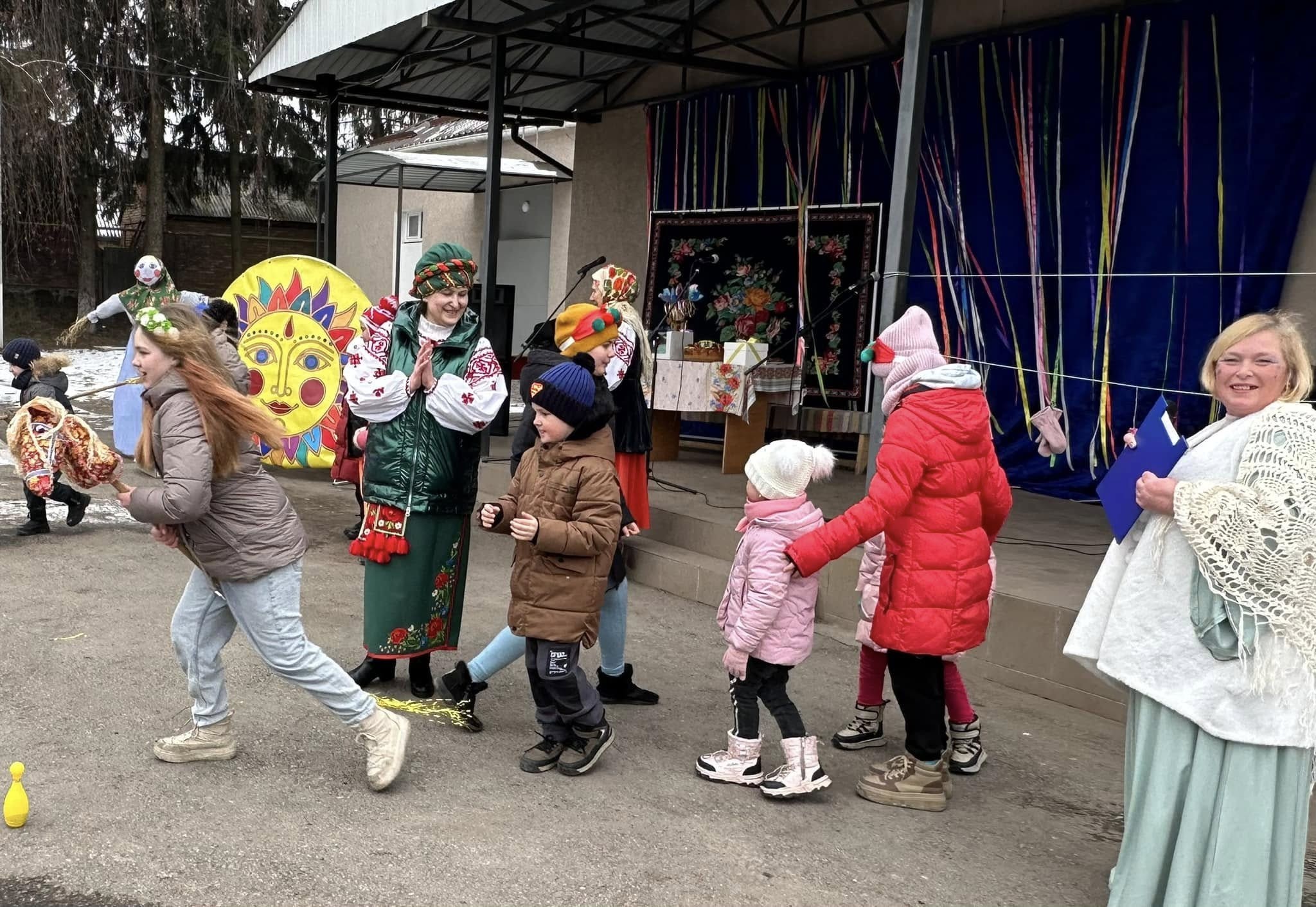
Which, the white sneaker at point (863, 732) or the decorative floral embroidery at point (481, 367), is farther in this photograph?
the white sneaker at point (863, 732)

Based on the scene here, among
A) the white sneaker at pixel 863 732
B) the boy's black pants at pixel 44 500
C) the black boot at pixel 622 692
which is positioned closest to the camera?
the white sneaker at pixel 863 732

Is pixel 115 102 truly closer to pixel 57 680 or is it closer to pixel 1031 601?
pixel 57 680

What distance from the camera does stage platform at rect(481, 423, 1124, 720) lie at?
498 cm

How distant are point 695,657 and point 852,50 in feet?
20.1

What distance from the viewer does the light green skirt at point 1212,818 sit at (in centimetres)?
266

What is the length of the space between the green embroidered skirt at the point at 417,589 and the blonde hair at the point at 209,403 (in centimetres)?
89

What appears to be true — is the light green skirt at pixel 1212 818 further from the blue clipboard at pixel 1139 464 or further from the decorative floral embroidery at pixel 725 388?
the decorative floral embroidery at pixel 725 388

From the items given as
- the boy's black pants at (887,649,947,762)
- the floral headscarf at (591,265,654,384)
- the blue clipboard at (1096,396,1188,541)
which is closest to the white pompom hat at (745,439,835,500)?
the boy's black pants at (887,649,947,762)

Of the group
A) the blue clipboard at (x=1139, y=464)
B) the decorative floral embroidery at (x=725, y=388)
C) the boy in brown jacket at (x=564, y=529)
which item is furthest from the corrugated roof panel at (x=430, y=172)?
the blue clipboard at (x=1139, y=464)

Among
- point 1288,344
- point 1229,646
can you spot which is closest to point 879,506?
point 1229,646

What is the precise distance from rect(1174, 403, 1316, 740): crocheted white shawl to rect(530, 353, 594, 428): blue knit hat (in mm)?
1785

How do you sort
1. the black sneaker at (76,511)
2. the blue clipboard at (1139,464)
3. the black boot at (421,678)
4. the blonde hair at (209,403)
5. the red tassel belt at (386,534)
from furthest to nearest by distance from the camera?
1. the black sneaker at (76,511)
2. the black boot at (421,678)
3. the red tassel belt at (386,534)
4. the blonde hair at (209,403)
5. the blue clipboard at (1139,464)

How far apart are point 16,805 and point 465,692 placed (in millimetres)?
1467

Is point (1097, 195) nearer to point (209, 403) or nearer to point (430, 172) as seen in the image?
point (209, 403)
